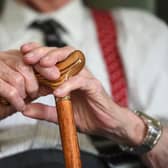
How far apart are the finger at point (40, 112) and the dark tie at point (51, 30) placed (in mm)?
315

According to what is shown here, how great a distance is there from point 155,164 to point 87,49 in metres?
0.37

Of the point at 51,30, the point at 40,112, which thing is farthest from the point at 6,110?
the point at 51,30

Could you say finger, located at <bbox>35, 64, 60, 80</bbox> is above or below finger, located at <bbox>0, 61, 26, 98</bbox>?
above

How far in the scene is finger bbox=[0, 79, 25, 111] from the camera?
0.73 metres

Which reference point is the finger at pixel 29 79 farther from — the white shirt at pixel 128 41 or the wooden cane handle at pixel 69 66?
the white shirt at pixel 128 41

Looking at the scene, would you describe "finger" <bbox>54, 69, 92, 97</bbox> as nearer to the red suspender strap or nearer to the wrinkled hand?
the wrinkled hand

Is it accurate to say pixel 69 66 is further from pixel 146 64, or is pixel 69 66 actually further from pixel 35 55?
pixel 146 64

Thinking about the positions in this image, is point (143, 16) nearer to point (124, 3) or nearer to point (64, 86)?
point (124, 3)

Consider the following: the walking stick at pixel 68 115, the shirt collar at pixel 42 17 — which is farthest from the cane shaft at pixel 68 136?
the shirt collar at pixel 42 17

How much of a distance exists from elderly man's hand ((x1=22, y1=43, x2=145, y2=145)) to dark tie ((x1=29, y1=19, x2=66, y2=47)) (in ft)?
1.02

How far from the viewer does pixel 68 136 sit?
2.27 ft

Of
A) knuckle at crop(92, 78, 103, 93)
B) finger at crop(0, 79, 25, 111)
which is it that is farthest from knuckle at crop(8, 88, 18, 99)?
knuckle at crop(92, 78, 103, 93)

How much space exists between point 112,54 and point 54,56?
429 millimetres

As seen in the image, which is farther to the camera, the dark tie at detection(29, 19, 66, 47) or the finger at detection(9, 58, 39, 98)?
the dark tie at detection(29, 19, 66, 47)
